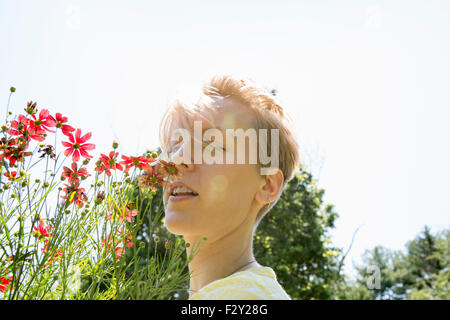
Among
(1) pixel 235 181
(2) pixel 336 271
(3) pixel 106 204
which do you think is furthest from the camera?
(2) pixel 336 271

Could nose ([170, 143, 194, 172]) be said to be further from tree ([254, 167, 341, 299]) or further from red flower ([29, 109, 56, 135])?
tree ([254, 167, 341, 299])

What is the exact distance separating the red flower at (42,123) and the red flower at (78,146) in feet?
0.18

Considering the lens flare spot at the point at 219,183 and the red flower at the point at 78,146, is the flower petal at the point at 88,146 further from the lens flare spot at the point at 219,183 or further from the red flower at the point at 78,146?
the lens flare spot at the point at 219,183

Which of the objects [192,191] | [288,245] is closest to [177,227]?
[192,191]

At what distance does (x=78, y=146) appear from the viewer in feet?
3.01

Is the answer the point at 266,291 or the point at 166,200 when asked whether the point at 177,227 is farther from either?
the point at 266,291

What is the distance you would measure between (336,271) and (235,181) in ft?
39.2

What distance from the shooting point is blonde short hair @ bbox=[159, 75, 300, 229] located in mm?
1413

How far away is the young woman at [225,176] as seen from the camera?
1.15 metres

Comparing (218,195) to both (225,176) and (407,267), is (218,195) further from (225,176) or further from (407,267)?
(407,267)

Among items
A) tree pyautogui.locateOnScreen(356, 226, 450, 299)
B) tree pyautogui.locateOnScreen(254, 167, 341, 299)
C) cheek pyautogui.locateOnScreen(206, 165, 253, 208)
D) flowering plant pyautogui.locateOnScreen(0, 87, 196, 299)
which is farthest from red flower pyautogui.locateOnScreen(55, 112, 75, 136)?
tree pyautogui.locateOnScreen(356, 226, 450, 299)

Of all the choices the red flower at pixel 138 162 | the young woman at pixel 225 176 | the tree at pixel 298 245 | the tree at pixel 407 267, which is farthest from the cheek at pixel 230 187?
the tree at pixel 407 267

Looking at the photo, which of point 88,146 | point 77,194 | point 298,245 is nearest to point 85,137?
point 88,146
